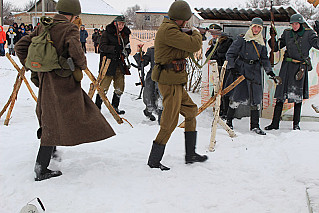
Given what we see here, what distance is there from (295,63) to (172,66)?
11.1ft

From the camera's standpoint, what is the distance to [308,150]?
4855 millimetres

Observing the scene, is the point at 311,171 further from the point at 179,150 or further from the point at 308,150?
the point at 179,150

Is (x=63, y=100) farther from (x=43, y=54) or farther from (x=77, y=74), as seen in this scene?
(x=43, y=54)

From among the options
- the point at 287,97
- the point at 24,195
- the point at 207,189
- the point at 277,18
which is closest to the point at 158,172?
the point at 207,189

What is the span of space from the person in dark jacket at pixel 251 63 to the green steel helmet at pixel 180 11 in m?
2.55

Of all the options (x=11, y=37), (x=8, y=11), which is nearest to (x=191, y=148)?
(x=11, y=37)

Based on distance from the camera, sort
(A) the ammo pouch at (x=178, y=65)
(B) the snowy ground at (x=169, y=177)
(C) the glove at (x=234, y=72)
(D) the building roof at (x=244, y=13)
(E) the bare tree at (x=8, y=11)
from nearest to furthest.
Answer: (B) the snowy ground at (x=169, y=177) < (A) the ammo pouch at (x=178, y=65) < (C) the glove at (x=234, y=72) < (D) the building roof at (x=244, y=13) < (E) the bare tree at (x=8, y=11)

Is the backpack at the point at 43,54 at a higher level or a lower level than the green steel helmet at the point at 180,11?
lower

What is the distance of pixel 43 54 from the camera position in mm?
3611

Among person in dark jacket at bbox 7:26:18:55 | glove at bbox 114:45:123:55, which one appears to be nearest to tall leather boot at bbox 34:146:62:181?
glove at bbox 114:45:123:55

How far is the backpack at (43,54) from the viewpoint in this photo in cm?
361

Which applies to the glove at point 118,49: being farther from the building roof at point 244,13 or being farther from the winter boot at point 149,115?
the building roof at point 244,13

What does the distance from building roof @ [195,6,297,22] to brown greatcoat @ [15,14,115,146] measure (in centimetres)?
475

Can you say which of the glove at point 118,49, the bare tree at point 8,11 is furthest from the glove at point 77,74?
the bare tree at point 8,11
